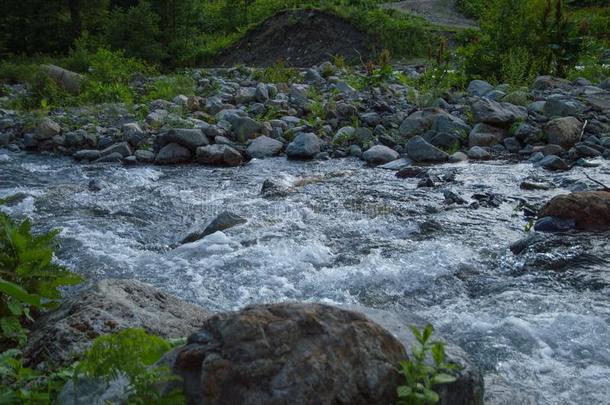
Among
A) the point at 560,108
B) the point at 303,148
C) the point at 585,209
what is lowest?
the point at 303,148

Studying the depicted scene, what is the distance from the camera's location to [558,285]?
5.26 metres

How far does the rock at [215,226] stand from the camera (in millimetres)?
6652

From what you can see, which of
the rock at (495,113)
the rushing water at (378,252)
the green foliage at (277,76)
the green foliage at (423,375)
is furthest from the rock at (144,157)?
the green foliage at (423,375)

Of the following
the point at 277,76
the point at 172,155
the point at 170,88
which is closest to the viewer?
the point at 172,155

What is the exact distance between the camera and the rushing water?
4.19 metres

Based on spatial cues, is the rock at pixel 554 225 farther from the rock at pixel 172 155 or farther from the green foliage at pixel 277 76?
the green foliage at pixel 277 76

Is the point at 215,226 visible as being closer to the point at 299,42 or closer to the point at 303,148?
the point at 303,148

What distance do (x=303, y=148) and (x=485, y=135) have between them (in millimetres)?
2917

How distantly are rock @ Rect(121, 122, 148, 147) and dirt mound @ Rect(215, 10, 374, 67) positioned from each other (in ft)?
38.1

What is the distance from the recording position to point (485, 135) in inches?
407

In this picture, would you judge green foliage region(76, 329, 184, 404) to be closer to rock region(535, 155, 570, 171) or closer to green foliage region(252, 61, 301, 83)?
rock region(535, 155, 570, 171)

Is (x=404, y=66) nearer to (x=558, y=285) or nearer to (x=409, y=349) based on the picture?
(x=558, y=285)

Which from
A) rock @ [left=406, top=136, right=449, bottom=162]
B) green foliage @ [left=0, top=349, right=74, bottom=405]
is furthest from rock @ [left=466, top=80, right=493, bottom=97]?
green foliage @ [left=0, top=349, right=74, bottom=405]

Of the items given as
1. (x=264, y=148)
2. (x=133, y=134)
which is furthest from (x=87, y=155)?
(x=264, y=148)
